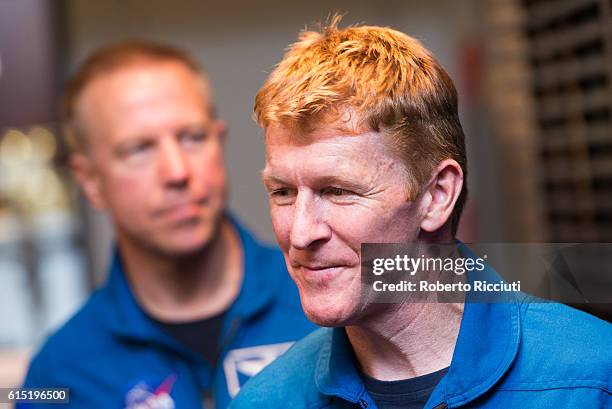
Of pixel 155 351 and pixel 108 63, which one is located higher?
pixel 108 63

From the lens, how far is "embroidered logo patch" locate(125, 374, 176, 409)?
261 centimetres

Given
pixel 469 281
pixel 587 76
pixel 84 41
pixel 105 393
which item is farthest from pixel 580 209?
pixel 84 41

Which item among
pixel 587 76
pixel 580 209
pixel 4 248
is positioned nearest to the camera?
pixel 587 76

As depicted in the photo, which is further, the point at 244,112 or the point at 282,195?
the point at 244,112

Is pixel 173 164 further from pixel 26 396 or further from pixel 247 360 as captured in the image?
pixel 26 396

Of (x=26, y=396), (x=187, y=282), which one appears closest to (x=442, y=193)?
(x=26, y=396)

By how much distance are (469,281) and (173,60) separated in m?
1.81

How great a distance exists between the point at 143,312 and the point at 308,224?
1.59 m

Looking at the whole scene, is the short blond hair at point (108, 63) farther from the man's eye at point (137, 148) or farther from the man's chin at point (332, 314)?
the man's chin at point (332, 314)

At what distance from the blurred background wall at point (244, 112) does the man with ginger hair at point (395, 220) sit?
247 centimetres

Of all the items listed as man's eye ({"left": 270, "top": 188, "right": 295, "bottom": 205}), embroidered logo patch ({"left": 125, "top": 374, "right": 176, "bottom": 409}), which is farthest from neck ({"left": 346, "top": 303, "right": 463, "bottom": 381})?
embroidered logo patch ({"left": 125, "top": 374, "right": 176, "bottom": 409})

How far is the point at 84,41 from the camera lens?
18.4 ft

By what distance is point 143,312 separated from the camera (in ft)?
9.90

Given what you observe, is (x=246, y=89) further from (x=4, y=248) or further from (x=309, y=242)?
(x=309, y=242)
